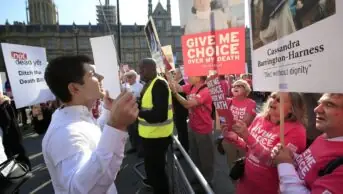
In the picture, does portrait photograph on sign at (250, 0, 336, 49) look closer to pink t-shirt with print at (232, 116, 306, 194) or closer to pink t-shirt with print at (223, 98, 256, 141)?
pink t-shirt with print at (232, 116, 306, 194)

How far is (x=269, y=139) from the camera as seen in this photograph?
2.28 m

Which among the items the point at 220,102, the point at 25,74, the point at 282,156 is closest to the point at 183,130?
the point at 25,74

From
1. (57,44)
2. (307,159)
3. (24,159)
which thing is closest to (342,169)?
(307,159)

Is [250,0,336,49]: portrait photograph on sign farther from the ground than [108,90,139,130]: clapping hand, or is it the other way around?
[250,0,336,49]: portrait photograph on sign

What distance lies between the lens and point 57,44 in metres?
69.3

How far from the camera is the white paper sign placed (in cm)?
143

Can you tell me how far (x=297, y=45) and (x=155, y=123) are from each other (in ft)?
7.95

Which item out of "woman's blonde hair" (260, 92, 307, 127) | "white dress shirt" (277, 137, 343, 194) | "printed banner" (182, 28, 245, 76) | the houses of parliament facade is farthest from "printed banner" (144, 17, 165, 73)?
the houses of parliament facade

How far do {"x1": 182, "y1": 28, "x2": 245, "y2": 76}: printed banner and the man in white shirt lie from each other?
111 cm

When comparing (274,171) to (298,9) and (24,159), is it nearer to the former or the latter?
(298,9)

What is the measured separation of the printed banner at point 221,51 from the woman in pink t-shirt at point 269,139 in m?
0.43

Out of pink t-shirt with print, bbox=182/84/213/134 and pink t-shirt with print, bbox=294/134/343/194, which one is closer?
pink t-shirt with print, bbox=294/134/343/194

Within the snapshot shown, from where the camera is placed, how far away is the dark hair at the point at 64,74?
1.65m

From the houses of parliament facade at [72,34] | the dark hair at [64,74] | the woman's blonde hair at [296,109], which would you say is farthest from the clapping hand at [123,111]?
the houses of parliament facade at [72,34]
